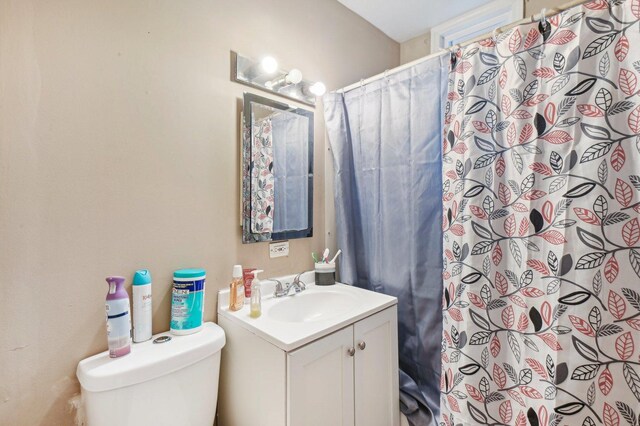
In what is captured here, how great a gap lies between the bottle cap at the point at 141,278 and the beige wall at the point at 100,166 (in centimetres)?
4

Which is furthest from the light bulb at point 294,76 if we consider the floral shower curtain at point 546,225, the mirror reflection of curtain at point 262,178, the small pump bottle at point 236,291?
the small pump bottle at point 236,291

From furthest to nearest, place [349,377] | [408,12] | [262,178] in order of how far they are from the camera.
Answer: [408,12], [262,178], [349,377]

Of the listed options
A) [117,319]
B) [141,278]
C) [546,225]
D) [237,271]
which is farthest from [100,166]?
[546,225]

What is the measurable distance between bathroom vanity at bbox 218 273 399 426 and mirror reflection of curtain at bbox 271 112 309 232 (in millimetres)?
352

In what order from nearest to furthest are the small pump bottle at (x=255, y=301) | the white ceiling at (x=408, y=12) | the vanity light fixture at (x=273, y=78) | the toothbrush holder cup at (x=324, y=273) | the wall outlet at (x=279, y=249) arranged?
the small pump bottle at (x=255, y=301) → the vanity light fixture at (x=273, y=78) → the wall outlet at (x=279, y=249) → the toothbrush holder cup at (x=324, y=273) → the white ceiling at (x=408, y=12)

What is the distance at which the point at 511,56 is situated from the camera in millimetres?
1040

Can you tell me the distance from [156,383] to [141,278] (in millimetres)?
342

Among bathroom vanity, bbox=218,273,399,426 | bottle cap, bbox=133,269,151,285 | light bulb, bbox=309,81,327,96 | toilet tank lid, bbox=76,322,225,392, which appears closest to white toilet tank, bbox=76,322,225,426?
toilet tank lid, bbox=76,322,225,392

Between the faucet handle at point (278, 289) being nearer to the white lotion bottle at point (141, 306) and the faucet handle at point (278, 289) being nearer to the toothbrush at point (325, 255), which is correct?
the toothbrush at point (325, 255)

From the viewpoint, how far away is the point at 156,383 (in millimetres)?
914

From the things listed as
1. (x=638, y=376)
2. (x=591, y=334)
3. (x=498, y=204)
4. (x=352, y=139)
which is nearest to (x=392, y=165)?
(x=352, y=139)

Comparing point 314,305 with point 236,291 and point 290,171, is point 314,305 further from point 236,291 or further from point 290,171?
point 290,171

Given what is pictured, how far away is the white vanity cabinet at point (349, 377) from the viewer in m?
0.96

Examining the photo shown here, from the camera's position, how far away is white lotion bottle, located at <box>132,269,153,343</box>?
101cm
